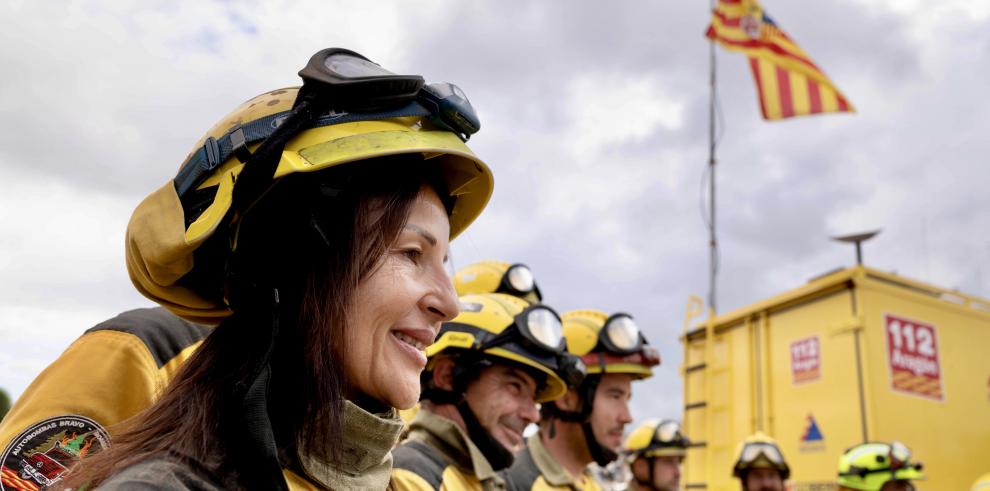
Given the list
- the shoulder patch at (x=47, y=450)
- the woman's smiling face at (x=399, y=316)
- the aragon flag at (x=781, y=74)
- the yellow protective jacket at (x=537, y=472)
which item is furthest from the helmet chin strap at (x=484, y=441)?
the aragon flag at (x=781, y=74)

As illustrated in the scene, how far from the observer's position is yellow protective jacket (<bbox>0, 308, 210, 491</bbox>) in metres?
1.67

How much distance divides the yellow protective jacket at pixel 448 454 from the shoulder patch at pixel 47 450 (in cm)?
156

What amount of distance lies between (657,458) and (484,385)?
191 inches

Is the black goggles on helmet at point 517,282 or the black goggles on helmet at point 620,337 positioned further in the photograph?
the black goggles on helmet at point 517,282

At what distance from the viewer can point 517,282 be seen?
563cm

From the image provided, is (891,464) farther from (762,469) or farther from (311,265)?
(311,265)

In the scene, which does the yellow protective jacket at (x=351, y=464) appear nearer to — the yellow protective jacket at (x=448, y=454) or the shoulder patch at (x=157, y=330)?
the shoulder patch at (x=157, y=330)

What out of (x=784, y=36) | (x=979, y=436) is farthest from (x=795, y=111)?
(x=979, y=436)

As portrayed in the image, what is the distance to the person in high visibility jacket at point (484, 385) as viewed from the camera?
3.46 m

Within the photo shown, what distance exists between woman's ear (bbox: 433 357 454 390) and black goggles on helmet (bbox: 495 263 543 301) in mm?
1823

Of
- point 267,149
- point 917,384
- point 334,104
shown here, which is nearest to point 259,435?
point 267,149

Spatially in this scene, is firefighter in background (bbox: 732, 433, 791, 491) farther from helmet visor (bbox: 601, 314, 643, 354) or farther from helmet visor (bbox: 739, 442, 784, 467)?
helmet visor (bbox: 601, 314, 643, 354)

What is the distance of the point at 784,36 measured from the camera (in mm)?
13688

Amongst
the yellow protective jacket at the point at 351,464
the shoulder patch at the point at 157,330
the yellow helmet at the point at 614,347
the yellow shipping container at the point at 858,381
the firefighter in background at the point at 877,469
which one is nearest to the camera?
the yellow protective jacket at the point at 351,464
